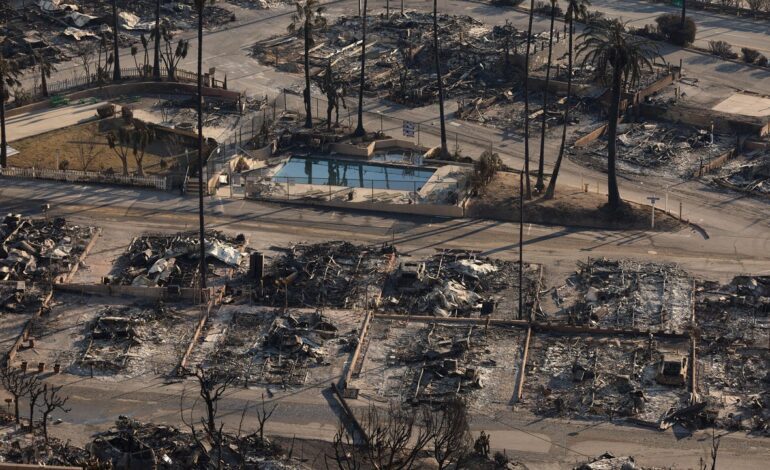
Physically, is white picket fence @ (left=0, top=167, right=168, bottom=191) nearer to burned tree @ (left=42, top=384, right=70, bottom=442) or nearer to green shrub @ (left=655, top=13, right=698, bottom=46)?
burned tree @ (left=42, top=384, right=70, bottom=442)

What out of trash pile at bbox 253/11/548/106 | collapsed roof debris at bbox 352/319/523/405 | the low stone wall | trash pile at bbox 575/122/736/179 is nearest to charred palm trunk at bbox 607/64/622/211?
trash pile at bbox 575/122/736/179

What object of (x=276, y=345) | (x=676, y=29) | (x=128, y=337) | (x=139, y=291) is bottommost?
(x=128, y=337)

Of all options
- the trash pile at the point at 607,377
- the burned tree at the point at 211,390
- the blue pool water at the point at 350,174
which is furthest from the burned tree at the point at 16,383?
the blue pool water at the point at 350,174

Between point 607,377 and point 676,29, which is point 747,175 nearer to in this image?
point 676,29

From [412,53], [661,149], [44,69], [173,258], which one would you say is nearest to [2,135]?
[44,69]

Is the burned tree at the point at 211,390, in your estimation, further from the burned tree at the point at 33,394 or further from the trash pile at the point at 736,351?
the trash pile at the point at 736,351

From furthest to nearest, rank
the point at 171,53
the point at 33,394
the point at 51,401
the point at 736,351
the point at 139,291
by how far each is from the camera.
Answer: the point at 171,53, the point at 139,291, the point at 736,351, the point at 51,401, the point at 33,394

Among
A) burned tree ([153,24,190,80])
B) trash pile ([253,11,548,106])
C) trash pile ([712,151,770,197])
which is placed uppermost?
burned tree ([153,24,190,80])

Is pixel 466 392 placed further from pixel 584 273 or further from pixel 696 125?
pixel 696 125
